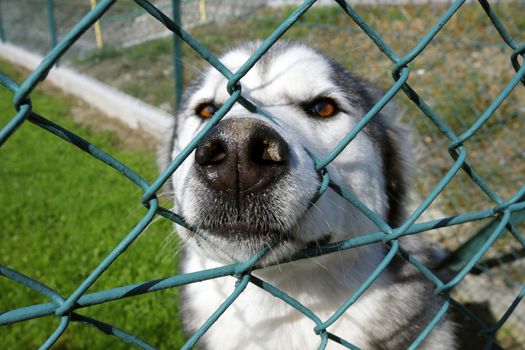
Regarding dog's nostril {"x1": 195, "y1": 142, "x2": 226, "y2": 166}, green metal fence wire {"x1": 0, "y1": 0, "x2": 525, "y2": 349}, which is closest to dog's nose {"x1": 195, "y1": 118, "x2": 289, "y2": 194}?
dog's nostril {"x1": 195, "y1": 142, "x2": 226, "y2": 166}

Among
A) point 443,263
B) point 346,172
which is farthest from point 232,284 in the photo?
point 443,263

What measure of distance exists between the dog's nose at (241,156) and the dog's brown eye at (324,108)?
72cm

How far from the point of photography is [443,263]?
2.83 metres

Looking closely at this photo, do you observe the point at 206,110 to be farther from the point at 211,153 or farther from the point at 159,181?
the point at 159,181

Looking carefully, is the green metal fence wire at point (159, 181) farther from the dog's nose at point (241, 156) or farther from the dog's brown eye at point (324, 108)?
the dog's brown eye at point (324, 108)

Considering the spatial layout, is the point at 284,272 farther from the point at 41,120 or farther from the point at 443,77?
the point at 443,77

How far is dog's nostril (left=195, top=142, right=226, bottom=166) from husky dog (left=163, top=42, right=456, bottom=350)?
6 cm

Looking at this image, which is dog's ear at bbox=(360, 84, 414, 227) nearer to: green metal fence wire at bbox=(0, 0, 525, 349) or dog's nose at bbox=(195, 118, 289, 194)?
green metal fence wire at bbox=(0, 0, 525, 349)

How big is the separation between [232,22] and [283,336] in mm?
5283

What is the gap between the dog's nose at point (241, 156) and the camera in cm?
95

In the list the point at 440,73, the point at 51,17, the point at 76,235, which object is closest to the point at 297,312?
the point at 76,235

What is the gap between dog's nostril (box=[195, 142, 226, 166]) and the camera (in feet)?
3.19

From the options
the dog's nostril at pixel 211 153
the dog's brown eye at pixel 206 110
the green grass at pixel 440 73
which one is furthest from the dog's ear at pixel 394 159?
the dog's nostril at pixel 211 153

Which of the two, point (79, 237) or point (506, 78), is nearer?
point (79, 237)
